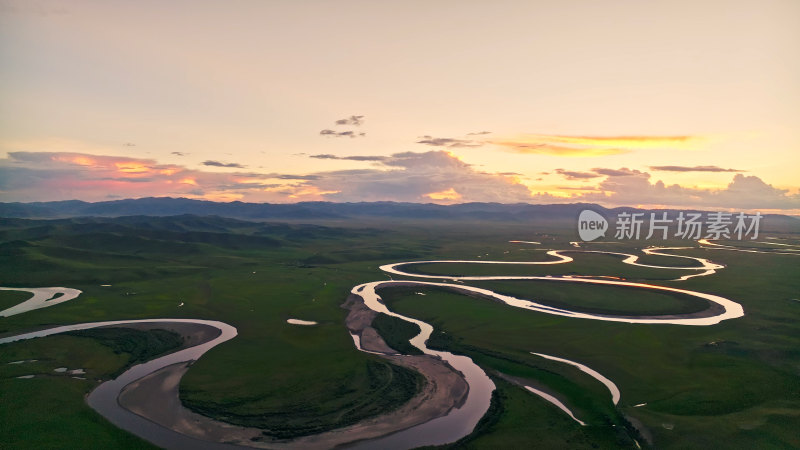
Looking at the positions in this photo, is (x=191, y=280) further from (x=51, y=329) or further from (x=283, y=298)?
(x=51, y=329)

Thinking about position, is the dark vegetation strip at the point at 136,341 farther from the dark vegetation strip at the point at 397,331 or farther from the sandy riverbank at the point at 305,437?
the dark vegetation strip at the point at 397,331

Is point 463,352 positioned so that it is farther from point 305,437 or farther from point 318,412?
point 305,437

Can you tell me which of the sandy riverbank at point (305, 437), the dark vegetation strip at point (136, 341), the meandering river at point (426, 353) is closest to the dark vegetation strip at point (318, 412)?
the sandy riverbank at point (305, 437)

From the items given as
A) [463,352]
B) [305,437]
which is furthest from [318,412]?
[463,352]

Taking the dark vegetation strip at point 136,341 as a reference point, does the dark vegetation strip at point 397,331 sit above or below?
above

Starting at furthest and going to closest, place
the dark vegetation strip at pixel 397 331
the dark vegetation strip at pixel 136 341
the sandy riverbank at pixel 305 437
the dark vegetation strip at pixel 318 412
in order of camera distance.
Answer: the dark vegetation strip at pixel 397 331 → the dark vegetation strip at pixel 136 341 → the dark vegetation strip at pixel 318 412 → the sandy riverbank at pixel 305 437

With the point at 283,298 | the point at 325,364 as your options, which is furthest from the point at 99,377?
the point at 283,298

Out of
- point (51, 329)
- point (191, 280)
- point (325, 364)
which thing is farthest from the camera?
point (191, 280)

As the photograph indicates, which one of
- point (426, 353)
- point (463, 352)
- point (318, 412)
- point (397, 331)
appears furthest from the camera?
point (397, 331)

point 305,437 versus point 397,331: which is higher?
point 397,331

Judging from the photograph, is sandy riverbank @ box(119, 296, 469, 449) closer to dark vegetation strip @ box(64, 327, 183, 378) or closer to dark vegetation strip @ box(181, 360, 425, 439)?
dark vegetation strip @ box(181, 360, 425, 439)

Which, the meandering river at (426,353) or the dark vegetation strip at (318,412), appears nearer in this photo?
the meandering river at (426,353)
